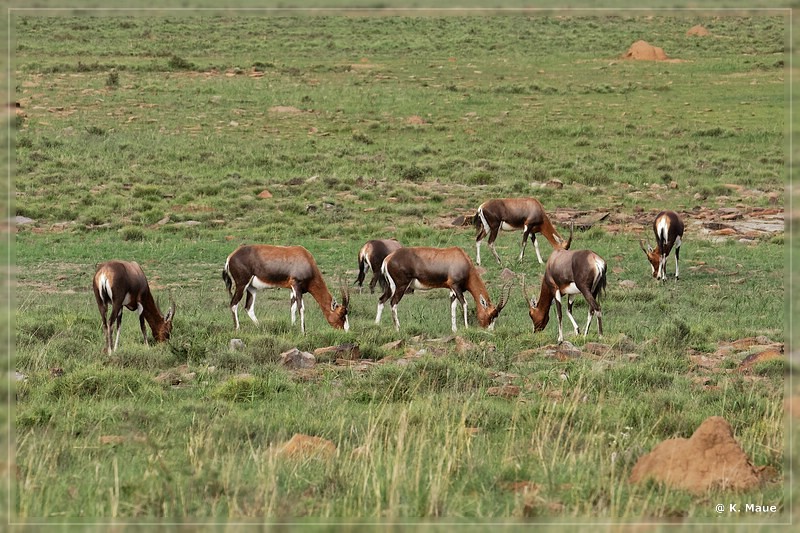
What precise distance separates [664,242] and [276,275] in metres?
7.80

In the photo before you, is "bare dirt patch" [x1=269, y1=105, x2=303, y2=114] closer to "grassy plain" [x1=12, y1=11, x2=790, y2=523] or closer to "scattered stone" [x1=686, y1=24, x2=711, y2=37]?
"grassy plain" [x1=12, y1=11, x2=790, y2=523]

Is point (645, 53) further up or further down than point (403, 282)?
further up

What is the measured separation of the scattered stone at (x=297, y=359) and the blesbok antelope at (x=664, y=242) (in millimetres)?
9338

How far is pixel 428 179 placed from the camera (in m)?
31.2

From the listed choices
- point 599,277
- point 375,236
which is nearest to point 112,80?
point 375,236

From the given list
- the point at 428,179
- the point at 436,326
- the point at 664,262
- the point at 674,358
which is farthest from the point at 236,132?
the point at 674,358

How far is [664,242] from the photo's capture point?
19.8 m

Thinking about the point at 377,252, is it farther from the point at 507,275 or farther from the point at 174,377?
the point at 174,377

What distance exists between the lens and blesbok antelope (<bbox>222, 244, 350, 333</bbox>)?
15211 millimetres

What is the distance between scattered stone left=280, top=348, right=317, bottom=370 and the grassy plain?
0.29 metres

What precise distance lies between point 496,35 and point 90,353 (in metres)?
52.1

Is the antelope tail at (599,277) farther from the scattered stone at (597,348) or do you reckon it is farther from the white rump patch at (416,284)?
the white rump patch at (416,284)

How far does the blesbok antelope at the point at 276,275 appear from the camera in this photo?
15.2 metres

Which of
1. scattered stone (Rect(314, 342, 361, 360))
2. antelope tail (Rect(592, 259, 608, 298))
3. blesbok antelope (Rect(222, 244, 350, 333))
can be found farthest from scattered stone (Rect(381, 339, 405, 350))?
antelope tail (Rect(592, 259, 608, 298))
